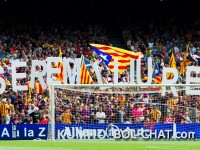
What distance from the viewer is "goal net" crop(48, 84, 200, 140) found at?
1179 inches

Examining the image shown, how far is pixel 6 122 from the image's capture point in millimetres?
31500

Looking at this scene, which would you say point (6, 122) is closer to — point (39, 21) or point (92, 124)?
point (92, 124)

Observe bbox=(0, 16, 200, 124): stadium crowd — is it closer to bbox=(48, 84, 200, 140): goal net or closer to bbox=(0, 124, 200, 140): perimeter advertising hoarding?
bbox=(48, 84, 200, 140): goal net

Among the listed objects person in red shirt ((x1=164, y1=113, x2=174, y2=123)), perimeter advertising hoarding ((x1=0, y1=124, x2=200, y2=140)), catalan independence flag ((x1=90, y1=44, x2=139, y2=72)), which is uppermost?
catalan independence flag ((x1=90, y1=44, x2=139, y2=72))

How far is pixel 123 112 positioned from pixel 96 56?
9747 mm

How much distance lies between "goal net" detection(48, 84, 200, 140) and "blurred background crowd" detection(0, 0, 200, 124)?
0.04 meters

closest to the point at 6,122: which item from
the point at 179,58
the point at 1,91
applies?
the point at 1,91

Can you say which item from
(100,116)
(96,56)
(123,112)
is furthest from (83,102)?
(96,56)

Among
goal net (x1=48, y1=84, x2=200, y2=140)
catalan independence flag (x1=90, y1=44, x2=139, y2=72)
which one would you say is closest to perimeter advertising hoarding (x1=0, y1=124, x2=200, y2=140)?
goal net (x1=48, y1=84, x2=200, y2=140)

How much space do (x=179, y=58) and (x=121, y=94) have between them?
36.9ft

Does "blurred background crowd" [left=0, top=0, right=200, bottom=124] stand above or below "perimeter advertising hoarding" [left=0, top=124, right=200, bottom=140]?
above

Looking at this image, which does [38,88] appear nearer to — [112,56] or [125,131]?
[112,56]

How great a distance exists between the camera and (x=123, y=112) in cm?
3091

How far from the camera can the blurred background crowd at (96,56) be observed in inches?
1217
